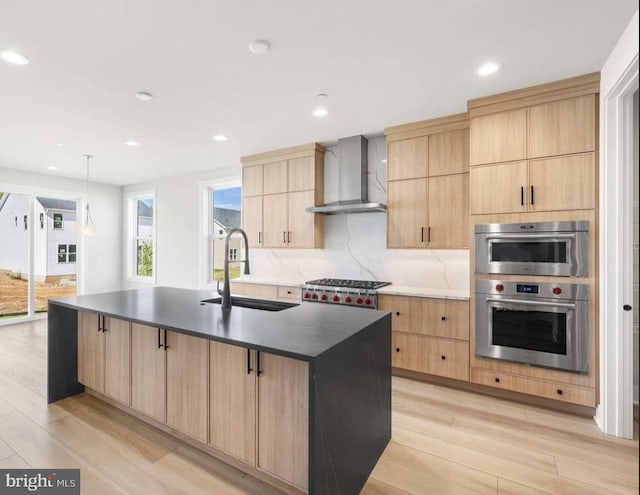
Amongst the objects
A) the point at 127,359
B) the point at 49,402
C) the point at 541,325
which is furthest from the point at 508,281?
the point at 49,402

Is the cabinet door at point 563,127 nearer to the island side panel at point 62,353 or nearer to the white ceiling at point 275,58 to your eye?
the white ceiling at point 275,58

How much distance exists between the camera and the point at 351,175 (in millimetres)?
3986

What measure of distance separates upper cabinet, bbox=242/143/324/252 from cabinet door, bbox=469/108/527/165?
6.42 feet

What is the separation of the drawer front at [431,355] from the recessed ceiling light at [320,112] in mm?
2349

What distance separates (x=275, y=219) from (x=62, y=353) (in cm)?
270

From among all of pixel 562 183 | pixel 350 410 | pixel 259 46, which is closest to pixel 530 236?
pixel 562 183

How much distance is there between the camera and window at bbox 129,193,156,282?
6.72 m

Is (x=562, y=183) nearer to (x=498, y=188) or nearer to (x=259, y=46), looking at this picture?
(x=498, y=188)

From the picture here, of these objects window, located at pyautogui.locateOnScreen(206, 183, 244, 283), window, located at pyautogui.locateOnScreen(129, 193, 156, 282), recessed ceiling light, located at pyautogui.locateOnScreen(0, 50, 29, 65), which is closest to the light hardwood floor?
recessed ceiling light, located at pyautogui.locateOnScreen(0, 50, 29, 65)

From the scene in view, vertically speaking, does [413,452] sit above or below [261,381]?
below

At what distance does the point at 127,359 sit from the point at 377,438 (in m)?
1.88

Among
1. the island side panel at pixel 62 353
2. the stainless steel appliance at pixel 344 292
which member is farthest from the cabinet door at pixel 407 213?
the island side panel at pixel 62 353

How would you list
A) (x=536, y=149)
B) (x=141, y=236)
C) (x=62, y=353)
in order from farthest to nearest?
(x=141, y=236), (x=62, y=353), (x=536, y=149)

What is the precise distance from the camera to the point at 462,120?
330 centimetres
